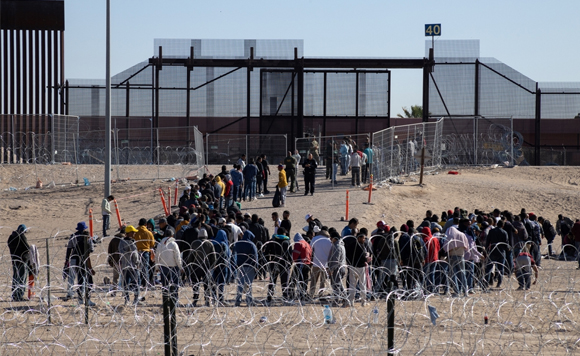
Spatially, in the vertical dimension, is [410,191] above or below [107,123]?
below

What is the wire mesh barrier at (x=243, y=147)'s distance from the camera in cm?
2898

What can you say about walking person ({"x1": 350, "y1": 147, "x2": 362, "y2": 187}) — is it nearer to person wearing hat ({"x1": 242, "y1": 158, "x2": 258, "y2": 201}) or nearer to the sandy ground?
the sandy ground

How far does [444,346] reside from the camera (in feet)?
27.1

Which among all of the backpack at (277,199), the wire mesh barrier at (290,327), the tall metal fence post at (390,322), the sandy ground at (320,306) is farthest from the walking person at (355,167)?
the tall metal fence post at (390,322)

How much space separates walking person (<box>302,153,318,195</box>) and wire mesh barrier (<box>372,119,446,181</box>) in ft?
8.16

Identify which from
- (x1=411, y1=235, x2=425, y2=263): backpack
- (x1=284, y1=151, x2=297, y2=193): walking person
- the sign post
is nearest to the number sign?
the sign post

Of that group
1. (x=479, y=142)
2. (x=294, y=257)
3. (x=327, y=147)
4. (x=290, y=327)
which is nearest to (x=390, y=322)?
(x=290, y=327)

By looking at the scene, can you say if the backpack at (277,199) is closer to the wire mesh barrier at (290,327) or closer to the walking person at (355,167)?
the walking person at (355,167)

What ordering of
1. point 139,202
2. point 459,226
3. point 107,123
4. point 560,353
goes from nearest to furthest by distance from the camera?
point 560,353 < point 459,226 < point 107,123 < point 139,202

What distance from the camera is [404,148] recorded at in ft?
80.8

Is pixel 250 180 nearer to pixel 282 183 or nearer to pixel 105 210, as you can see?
pixel 282 183

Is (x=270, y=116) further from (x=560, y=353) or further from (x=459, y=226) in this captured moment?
(x=560, y=353)

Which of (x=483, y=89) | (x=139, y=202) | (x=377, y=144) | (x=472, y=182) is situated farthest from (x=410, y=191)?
(x=483, y=89)

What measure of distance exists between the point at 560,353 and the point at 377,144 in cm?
1478
